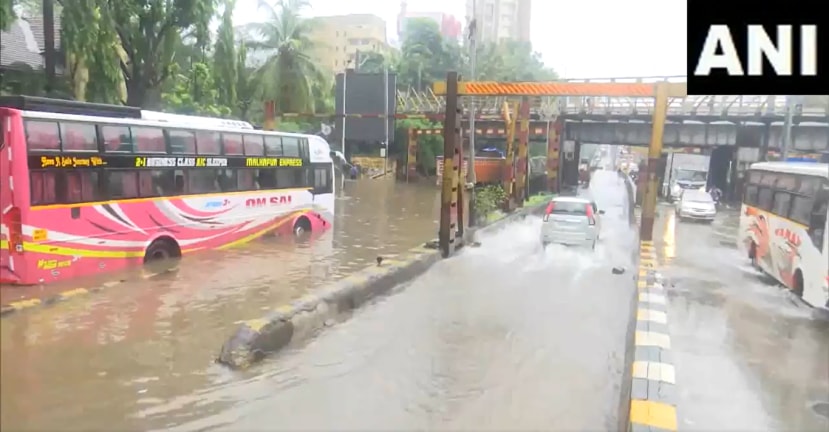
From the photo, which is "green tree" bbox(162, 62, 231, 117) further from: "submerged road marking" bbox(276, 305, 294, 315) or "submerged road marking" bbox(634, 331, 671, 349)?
"submerged road marking" bbox(634, 331, 671, 349)

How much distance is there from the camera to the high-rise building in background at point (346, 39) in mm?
27984

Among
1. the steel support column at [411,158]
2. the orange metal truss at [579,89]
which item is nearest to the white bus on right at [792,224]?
the orange metal truss at [579,89]

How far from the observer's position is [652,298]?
923 centimetres

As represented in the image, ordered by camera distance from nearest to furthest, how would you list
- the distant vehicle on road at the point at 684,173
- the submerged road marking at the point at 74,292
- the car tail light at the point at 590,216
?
1. the submerged road marking at the point at 74,292
2. the car tail light at the point at 590,216
3. the distant vehicle on road at the point at 684,173

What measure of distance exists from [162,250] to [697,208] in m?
21.7

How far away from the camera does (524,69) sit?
3559 centimetres

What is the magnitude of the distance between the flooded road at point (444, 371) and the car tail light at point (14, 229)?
47.1 inches

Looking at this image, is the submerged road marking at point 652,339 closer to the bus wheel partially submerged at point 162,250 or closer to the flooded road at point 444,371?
the flooded road at point 444,371

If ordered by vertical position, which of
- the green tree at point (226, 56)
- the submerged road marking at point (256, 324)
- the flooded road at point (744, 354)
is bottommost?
the flooded road at point (744, 354)

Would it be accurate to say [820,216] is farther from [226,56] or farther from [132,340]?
[226,56]

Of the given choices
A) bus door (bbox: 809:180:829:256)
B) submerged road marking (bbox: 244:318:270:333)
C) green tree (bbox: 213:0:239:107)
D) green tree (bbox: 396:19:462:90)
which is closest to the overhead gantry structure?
bus door (bbox: 809:180:829:256)

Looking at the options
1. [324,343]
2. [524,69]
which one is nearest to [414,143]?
[524,69]

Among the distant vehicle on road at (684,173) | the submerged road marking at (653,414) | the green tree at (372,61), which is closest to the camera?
the submerged road marking at (653,414)

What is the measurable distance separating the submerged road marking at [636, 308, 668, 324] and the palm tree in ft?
29.3
